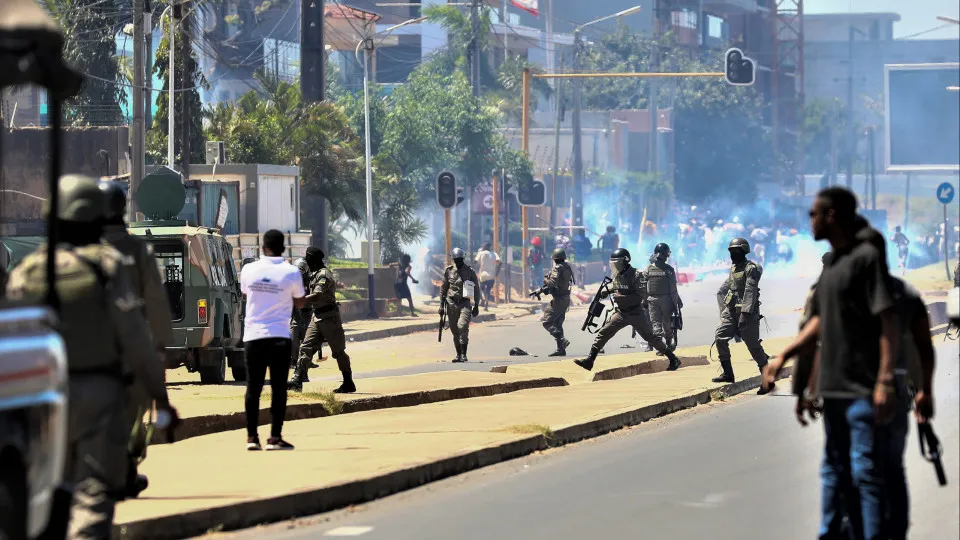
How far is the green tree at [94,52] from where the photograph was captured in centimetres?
4494

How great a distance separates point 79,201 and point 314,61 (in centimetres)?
3171

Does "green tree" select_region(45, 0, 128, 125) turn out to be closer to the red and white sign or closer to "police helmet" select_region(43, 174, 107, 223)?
"police helmet" select_region(43, 174, 107, 223)

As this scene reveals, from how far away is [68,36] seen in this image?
44500 mm

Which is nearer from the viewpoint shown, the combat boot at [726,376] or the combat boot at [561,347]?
the combat boot at [726,376]

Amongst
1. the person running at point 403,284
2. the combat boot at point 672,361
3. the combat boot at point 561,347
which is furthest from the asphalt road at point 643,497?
the person running at point 403,284

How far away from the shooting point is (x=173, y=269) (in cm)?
2184

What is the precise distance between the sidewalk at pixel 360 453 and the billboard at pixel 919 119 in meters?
72.2

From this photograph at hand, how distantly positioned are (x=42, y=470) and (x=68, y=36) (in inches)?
1572

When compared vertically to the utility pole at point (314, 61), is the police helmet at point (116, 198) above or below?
below

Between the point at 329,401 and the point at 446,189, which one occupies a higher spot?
the point at 446,189

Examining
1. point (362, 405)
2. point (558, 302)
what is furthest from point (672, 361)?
point (362, 405)

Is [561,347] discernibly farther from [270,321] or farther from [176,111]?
[270,321]

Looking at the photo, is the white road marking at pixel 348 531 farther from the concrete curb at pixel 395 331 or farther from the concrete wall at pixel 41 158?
the concrete wall at pixel 41 158

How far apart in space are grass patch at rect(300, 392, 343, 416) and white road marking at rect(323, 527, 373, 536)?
253 inches
